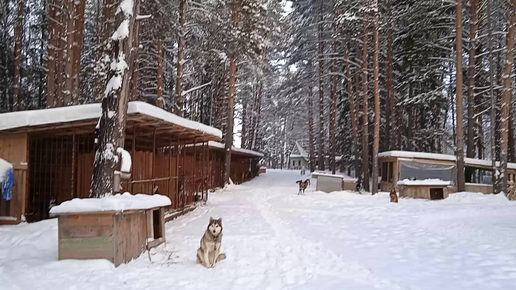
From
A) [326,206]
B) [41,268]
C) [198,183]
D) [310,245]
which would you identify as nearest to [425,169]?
[326,206]

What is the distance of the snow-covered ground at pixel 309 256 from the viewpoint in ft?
17.2

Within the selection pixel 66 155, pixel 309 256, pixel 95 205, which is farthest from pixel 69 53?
pixel 309 256

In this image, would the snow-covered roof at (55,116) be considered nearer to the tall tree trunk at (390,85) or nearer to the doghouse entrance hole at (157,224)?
the doghouse entrance hole at (157,224)

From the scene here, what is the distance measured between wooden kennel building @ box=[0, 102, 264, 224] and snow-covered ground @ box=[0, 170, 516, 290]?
1204mm

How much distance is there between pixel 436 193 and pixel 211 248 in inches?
491

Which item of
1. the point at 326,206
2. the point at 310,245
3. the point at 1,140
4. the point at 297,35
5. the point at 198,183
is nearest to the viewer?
the point at 310,245

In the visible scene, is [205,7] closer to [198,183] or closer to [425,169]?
[198,183]

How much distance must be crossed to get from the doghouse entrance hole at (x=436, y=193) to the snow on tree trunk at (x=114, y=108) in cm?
1278

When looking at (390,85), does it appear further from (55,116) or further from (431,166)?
(55,116)

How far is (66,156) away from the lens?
10820 mm

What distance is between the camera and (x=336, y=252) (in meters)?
7.19

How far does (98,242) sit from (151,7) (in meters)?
9.08

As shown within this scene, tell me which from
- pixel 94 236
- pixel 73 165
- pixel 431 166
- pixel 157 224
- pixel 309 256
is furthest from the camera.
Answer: pixel 431 166

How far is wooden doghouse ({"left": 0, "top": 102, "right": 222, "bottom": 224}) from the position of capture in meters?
8.89
